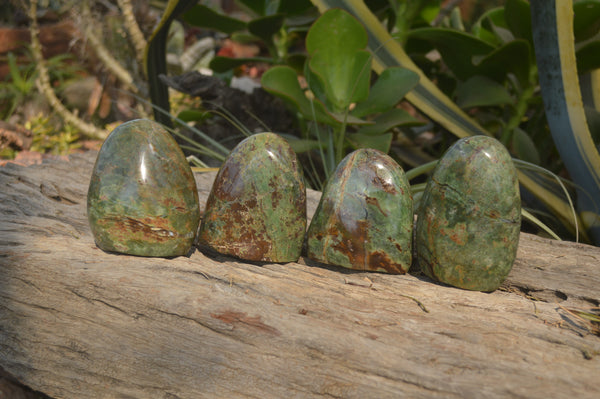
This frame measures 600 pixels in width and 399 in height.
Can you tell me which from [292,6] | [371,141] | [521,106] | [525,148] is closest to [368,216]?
[371,141]

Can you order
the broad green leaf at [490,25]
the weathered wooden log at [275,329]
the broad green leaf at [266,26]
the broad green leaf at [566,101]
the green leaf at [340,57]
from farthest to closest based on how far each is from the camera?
the broad green leaf at [490,25] < the broad green leaf at [266,26] < the green leaf at [340,57] < the broad green leaf at [566,101] < the weathered wooden log at [275,329]

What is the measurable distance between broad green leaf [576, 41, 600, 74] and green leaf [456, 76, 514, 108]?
26cm

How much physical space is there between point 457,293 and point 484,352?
0.21 meters

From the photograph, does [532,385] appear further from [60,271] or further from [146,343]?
[60,271]

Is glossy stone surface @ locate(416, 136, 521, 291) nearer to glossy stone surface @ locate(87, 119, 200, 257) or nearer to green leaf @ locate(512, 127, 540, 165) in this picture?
glossy stone surface @ locate(87, 119, 200, 257)

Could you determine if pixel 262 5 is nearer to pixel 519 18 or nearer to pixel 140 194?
pixel 519 18

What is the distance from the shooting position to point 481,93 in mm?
1925

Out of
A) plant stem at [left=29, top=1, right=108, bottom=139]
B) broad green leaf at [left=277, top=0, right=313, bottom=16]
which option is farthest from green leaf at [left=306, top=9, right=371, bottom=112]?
plant stem at [left=29, top=1, right=108, bottom=139]

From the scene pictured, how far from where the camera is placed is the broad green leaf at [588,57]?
168 cm

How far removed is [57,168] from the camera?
1778 millimetres

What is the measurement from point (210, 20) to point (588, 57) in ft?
5.03

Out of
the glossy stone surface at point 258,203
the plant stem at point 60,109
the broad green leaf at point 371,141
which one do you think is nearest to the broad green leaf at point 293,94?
the broad green leaf at point 371,141

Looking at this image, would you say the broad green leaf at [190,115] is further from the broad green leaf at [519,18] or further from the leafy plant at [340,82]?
the broad green leaf at [519,18]

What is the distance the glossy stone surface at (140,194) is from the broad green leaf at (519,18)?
4.46ft
